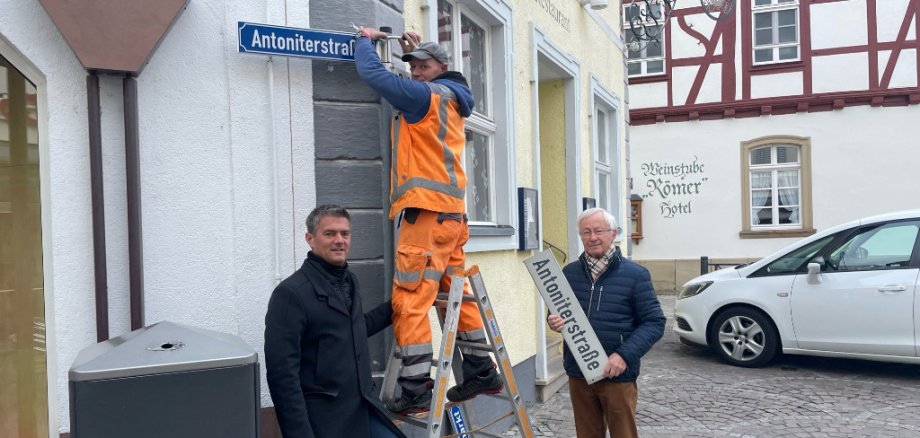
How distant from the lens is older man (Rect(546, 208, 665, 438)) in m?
3.68

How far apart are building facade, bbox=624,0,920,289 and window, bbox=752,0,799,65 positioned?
0.02 metres

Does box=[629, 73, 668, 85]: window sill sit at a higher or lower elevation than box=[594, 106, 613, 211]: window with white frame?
higher

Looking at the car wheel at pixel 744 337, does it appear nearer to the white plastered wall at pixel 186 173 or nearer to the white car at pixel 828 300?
the white car at pixel 828 300

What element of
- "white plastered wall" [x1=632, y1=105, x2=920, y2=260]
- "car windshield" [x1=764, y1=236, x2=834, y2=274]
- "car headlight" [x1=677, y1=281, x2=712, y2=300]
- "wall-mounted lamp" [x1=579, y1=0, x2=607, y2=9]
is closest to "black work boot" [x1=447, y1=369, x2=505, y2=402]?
"car windshield" [x1=764, y1=236, x2=834, y2=274]

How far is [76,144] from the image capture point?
10.9ft

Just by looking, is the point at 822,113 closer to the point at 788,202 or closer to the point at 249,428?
the point at 788,202

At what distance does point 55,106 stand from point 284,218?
1.10 m

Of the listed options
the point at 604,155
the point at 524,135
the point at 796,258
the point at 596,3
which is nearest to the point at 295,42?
the point at 524,135

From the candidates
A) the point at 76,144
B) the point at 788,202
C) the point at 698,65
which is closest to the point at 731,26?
the point at 698,65

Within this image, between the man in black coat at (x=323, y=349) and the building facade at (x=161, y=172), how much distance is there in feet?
2.11

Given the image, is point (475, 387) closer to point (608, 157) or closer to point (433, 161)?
point (433, 161)

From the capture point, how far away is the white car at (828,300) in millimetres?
7082

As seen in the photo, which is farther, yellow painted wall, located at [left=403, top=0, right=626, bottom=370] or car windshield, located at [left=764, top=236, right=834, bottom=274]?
car windshield, located at [left=764, top=236, right=834, bottom=274]

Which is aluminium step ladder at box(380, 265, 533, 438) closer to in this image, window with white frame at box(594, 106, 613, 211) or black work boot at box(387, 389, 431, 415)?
black work boot at box(387, 389, 431, 415)
